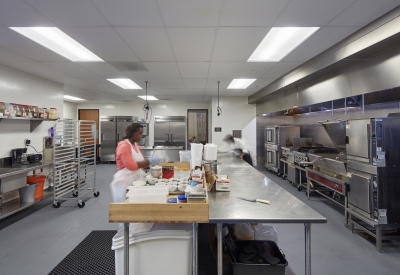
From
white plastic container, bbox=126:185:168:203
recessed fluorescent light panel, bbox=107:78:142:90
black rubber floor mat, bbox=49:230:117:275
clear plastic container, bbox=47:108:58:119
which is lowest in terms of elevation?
black rubber floor mat, bbox=49:230:117:275

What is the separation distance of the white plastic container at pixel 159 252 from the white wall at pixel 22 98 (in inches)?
143

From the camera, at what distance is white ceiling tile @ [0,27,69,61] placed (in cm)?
250

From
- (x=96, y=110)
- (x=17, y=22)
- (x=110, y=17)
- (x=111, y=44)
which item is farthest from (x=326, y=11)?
(x=96, y=110)

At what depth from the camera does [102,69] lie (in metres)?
3.88

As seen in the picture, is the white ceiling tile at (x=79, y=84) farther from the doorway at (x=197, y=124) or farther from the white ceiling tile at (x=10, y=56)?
the doorway at (x=197, y=124)

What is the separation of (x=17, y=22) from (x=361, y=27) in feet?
12.7

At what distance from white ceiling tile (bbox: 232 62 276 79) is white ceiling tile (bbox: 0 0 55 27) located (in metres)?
2.84

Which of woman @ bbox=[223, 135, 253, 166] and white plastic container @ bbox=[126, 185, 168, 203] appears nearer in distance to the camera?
white plastic container @ bbox=[126, 185, 168, 203]

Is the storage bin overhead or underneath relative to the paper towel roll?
underneath

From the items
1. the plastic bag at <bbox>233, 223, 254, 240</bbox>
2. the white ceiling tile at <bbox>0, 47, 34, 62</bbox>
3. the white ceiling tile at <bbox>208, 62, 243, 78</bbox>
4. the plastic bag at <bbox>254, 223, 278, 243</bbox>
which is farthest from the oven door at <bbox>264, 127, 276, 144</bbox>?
the white ceiling tile at <bbox>0, 47, 34, 62</bbox>

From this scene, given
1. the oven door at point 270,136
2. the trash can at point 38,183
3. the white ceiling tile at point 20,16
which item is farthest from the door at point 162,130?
the white ceiling tile at point 20,16

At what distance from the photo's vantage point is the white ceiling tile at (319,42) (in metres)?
2.44

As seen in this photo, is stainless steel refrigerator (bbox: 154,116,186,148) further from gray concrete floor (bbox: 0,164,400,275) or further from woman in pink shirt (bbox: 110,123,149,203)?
woman in pink shirt (bbox: 110,123,149,203)

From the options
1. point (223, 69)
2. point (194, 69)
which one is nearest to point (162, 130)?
point (194, 69)
